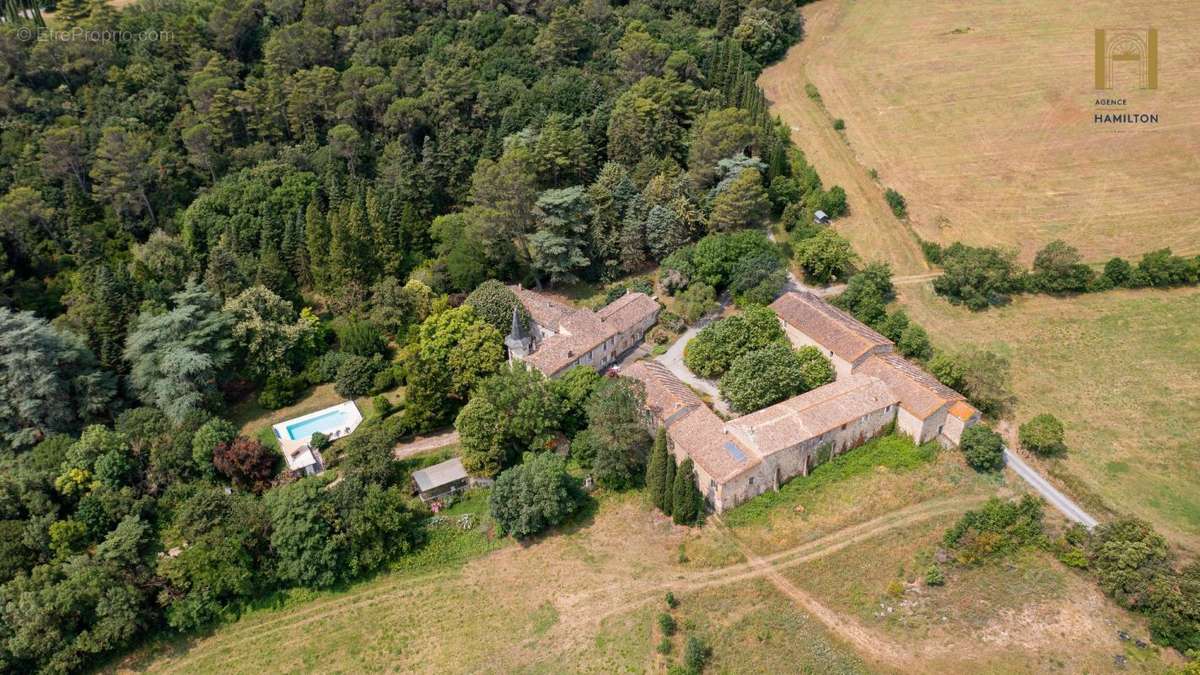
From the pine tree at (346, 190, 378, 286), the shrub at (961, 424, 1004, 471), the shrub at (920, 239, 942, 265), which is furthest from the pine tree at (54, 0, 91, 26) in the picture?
the shrub at (961, 424, 1004, 471)

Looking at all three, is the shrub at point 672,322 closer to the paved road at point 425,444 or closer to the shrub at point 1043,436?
the paved road at point 425,444

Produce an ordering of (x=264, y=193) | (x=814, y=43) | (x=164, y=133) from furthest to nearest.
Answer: (x=814, y=43) < (x=164, y=133) < (x=264, y=193)

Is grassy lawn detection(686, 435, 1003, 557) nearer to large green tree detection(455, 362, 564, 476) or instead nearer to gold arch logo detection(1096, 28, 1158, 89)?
large green tree detection(455, 362, 564, 476)

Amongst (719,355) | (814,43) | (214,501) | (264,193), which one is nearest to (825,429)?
(719,355)

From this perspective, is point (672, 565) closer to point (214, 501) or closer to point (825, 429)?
point (825, 429)

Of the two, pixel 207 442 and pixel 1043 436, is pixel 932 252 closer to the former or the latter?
pixel 1043 436

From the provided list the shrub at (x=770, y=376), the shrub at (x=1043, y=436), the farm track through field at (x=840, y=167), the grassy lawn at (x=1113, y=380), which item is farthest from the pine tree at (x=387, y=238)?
the shrub at (x=1043, y=436)
